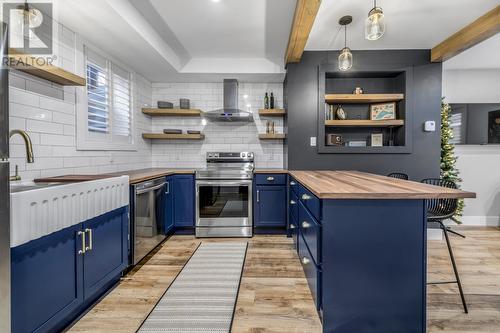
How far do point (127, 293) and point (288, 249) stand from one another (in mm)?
1734

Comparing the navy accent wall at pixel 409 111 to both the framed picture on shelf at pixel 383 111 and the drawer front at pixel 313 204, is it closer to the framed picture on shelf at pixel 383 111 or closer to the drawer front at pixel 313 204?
the framed picture on shelf at pixel 383 111

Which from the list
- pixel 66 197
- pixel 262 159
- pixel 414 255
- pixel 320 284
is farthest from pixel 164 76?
pixel 414 255

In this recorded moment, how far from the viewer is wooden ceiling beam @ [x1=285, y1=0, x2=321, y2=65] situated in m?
2.03

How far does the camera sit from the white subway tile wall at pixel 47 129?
→ 1.83m

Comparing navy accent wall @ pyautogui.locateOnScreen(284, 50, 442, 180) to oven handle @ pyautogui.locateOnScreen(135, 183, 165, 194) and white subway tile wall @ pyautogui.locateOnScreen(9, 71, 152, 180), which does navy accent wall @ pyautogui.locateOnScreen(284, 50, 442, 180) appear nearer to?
oven handle @ pyautogui.locateOnScreen(135, 183, 165, 194)

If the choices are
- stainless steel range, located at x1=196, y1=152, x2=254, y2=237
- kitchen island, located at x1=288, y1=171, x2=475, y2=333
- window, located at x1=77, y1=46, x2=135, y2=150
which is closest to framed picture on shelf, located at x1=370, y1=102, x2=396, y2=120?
stainless steel range, located at x1=196, y1=152, x2=254, y2=237

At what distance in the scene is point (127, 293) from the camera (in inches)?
79.0

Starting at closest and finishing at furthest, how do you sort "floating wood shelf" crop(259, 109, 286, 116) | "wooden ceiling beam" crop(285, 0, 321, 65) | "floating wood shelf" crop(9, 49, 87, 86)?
"floating wood shelf" crop(9, 49, 87, 86)
"wooden ceiling beam" crop(285, 0, 321, 65)
"floating wood shelf" crop(259, 109, 286, 116)

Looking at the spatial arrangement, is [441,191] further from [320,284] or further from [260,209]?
[260,209]

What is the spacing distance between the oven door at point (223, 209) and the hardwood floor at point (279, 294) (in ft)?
1.41

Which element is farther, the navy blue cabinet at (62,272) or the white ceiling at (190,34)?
the white ceiling at (190,34)

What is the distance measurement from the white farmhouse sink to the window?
0.91m

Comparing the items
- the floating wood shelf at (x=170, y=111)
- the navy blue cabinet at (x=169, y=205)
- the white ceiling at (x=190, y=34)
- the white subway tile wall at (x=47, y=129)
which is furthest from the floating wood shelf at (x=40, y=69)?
the floating wood shelf at (x=170, y=111)

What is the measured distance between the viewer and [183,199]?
3.38 m
